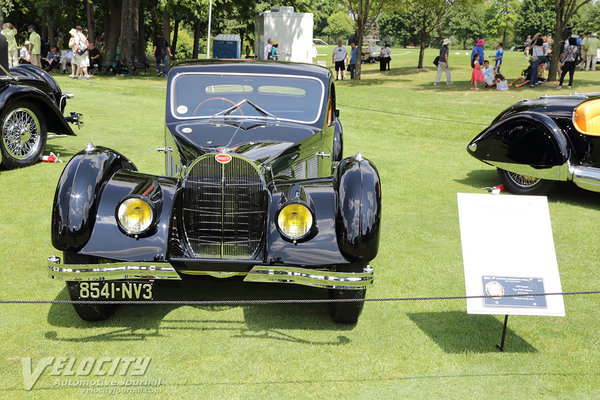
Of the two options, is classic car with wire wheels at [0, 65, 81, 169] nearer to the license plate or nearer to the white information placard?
the license plate

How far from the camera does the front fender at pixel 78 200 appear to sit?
4.16 meters

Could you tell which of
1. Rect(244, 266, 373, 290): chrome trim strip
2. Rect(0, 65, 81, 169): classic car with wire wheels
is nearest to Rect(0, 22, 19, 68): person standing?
Rect(0, 65, 81, 169): classic car with wire wheels

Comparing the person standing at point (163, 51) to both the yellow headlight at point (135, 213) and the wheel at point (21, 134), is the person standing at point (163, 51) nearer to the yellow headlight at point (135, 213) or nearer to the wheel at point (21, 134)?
the wheel at point (21, 134)

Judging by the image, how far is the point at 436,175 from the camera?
32.4ft

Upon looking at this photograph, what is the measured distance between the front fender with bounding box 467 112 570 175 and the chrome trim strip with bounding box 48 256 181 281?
5.67 m

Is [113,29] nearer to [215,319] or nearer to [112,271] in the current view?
[215,319]

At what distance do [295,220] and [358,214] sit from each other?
449 millimetres

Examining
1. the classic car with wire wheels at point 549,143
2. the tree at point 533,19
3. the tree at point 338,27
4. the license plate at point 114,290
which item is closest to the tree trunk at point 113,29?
the classic car with wire wheels at point 549,143

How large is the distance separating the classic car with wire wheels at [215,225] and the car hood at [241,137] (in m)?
0.02

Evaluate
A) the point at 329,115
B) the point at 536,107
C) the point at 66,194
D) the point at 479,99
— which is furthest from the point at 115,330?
the point at 479,99

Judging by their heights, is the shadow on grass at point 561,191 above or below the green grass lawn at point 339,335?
above

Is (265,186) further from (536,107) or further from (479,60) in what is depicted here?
(479,60)

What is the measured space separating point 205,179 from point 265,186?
0.45 meters

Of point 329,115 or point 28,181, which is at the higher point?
point 329,115
